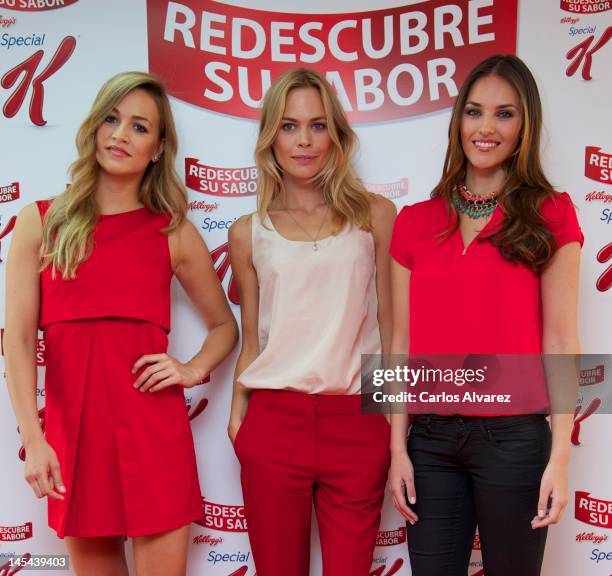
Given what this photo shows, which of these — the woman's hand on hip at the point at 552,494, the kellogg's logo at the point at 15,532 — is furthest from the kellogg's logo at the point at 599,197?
the kellogg's logo at the point at 15,532

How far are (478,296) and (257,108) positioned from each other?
105 cm

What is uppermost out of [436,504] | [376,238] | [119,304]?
[376,238]

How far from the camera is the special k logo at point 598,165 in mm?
2287

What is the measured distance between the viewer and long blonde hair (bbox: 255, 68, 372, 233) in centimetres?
204

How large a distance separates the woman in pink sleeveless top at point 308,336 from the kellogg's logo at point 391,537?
407mm

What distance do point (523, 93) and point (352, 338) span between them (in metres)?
0.80

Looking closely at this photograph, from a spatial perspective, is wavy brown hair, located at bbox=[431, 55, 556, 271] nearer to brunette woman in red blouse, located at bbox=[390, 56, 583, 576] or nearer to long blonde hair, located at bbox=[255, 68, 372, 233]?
brunette woman in red blouse, located at bbox=[390, 56, 583, 576]

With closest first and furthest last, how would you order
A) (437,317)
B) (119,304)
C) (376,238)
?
(437,317), (119,304), (376,238)

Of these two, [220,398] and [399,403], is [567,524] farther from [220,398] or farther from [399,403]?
[220,398]

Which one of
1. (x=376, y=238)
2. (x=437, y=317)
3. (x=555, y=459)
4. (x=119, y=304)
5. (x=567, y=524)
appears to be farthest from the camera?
(x=567, y=524)

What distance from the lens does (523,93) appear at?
1.78m

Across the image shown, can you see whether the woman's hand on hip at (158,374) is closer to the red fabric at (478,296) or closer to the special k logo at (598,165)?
the red fabric at (478,296)

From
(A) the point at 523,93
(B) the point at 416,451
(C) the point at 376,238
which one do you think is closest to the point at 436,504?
(B) the point at 416,451

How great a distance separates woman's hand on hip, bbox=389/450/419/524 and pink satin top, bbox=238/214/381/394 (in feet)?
0.81
